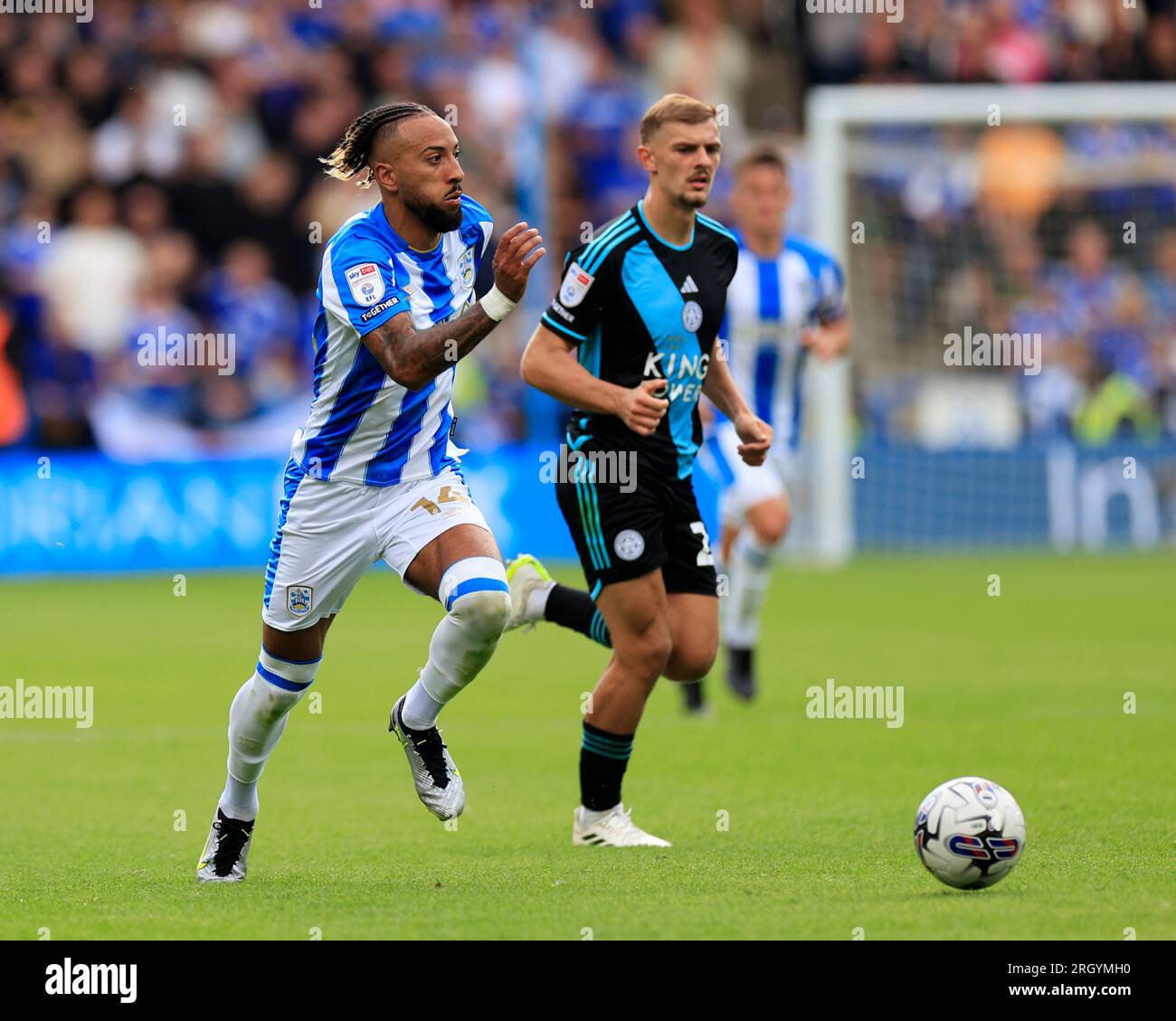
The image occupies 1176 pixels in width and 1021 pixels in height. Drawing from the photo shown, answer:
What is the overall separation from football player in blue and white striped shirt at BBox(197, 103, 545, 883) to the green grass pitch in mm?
447

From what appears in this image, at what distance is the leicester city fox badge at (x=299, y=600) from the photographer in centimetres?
662

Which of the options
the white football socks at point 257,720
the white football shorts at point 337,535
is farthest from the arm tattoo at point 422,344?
the white football socks at point 257,720

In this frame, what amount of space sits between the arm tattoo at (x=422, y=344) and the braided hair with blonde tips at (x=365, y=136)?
2.28ft

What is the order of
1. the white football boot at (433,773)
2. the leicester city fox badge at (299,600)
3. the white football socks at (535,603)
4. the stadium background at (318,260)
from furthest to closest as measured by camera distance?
the stadium background at (318,260) → the white football socks at (535,603) → the white football boot at (433,773) → the leicester city fox badge at (299,600)

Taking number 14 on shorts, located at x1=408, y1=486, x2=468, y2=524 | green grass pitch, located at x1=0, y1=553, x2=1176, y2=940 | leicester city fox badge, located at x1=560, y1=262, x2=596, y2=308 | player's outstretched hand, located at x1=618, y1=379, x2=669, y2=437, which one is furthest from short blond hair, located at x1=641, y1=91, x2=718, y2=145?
green grass pitch, located at x1=0, y1=553, x2=1176, y2=940

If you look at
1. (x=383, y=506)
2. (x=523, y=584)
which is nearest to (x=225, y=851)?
(x=383, y=506)

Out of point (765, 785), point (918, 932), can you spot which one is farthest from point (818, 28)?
point (918, 932)

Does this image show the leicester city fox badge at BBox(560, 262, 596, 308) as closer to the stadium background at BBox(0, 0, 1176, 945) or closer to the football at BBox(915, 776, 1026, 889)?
the football at BBox(915, 776, 1026, 889)

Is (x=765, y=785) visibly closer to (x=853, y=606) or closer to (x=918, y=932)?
(x=918, y=932)

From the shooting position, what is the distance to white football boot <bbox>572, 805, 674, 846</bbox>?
7164 millimetres

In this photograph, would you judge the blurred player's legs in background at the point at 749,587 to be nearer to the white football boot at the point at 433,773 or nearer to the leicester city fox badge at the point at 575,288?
the leicester city fox badge at the point at 575,288

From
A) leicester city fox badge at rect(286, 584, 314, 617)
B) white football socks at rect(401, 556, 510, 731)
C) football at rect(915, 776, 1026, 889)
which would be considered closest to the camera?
football at rect(915, 776, 1026, 889)

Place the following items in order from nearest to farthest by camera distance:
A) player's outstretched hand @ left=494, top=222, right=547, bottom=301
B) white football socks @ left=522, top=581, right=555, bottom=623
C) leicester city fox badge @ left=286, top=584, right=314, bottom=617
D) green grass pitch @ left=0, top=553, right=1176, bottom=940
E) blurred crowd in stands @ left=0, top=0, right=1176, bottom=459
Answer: green grass pitch @ left=0, top=553, right=1176, bottom=940 → player's outstretched hand @ left=494, top=222, right=547, bottom=301 → leicester city fox badge @ left=286, top=584, right=314, bottom=617 → white football socks @ left=522, top=581, right=555, bottom=623 → blurred crowd in stands @ left=0, top=0, right=1176, bottom=459
